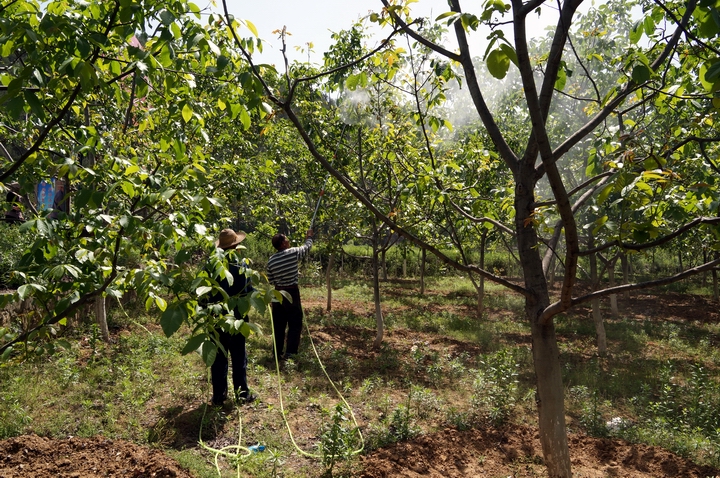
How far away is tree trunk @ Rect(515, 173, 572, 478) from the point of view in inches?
113

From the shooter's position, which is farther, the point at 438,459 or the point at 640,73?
the point at 438,459

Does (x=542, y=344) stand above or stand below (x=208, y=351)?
below

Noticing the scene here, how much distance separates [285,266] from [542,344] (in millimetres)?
4056

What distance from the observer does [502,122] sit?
37.4ft

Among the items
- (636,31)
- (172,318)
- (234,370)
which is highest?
(636,31)

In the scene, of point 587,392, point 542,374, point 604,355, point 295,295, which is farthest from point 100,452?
point 604,355

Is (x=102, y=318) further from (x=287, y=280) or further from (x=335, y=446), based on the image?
(x=335, y=446)

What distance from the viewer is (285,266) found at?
21.0 feet

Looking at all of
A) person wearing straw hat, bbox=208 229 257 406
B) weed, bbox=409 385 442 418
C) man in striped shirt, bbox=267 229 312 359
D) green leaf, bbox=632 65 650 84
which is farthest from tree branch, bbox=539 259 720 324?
man in striped shirt, bbox=267 229 312 359

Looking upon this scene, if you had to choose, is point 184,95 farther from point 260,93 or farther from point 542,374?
point 542,374

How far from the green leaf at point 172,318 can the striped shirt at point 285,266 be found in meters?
4.76

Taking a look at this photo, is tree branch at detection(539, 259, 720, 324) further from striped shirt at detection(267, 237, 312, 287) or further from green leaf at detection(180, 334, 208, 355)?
striped shirt at detection(267, 237, 312, 287)

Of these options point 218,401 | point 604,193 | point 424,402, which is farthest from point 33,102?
point 424,402

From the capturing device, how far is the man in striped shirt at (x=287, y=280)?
21.1ft
